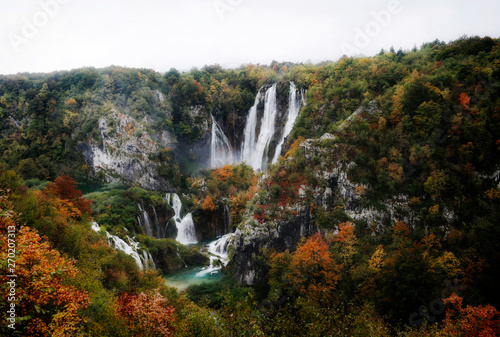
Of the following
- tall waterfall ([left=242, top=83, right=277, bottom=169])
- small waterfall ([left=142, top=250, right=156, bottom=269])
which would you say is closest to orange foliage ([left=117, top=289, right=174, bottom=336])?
small waterfall ([left=142, top=250, right=156, bottom=269])

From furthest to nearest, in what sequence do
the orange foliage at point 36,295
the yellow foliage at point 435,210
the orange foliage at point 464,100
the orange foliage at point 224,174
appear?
the orange foliage at point 224,174 → the orange foliage at point 464,100 → the yellow foliage at point 435,210 → the orange foliage at point 36,295

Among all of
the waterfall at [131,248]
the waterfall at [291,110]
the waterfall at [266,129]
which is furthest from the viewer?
the waterfall at [266,129]

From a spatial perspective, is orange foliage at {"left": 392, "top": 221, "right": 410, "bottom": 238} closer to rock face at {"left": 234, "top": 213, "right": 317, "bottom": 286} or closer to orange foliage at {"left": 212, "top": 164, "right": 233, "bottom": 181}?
rock face at {"left": 234, "top": 213, "right": 317, "bottom": 286}

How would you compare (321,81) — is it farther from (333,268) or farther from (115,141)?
(115,141)

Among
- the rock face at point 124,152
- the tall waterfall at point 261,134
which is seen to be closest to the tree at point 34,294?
the rock face at point 124,152

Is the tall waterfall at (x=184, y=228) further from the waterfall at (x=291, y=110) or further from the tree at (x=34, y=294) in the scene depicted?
the tree at (x=34, y=294)
